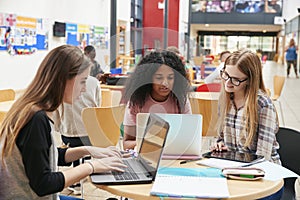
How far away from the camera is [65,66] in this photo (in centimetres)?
175

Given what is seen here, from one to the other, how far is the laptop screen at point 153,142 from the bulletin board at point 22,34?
20.2ft

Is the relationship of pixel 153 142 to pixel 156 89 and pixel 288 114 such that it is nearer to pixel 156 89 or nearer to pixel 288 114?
Answer: pixel 156 89

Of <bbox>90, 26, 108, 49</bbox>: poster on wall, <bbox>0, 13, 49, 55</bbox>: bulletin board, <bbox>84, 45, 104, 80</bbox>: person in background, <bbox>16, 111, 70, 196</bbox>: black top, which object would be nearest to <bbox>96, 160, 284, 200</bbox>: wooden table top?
<bbox>16, 111, 70, 196</bbox>: black top

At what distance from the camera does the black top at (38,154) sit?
162cm

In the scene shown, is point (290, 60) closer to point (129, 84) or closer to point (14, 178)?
point (129, 84)

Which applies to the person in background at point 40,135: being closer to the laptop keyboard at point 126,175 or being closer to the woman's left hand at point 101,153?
the laptop keyboard at point 126,175

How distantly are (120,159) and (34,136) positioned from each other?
1.75 ft

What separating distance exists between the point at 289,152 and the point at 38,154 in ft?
5.44

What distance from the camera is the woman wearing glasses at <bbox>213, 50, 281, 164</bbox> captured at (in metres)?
2.39

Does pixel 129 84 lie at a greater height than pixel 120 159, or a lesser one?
greater

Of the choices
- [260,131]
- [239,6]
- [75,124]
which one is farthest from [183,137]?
[239,6]

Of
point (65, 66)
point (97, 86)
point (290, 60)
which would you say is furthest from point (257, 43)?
point (65, 66)

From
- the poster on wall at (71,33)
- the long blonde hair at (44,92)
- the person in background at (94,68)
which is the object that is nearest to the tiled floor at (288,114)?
the person in background at (94,68)

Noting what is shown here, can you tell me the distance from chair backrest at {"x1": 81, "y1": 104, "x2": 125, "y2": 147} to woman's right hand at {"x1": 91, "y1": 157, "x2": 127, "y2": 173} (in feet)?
4.35
